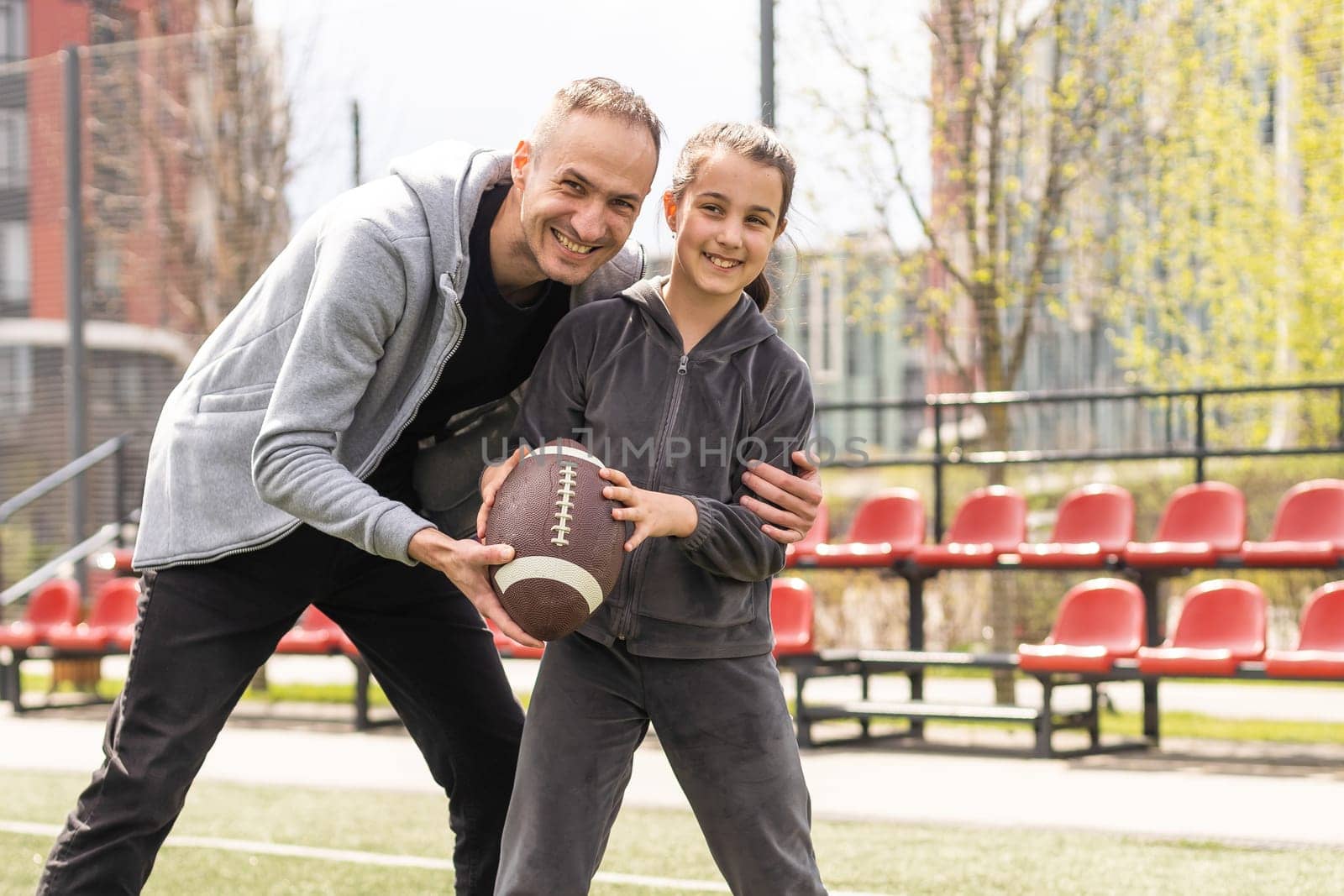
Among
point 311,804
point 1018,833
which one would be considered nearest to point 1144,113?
point 1018,833

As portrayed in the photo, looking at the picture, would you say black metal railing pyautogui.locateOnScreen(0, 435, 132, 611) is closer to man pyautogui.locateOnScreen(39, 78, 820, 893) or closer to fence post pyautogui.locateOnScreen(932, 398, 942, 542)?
fence post pyautogui.locateOnScreen(932, 398, 942, 542)

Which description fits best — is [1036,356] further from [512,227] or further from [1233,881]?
[512,227]

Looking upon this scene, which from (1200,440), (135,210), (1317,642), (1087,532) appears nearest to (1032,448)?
(1087,532)

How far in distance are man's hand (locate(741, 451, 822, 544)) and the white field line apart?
1.96 meters

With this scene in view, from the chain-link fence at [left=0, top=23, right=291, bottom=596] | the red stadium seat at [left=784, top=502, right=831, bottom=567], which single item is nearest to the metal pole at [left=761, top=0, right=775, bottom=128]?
the red stadium seat at [left=784, top=502, right=831, bottom=567]

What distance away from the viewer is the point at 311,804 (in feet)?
20.0

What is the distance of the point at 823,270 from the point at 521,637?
6627 mm

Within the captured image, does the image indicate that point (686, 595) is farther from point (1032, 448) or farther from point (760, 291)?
point (1032, 448)

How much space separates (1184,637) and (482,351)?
5066mm

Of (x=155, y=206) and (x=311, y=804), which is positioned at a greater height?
(x=155, y=206)

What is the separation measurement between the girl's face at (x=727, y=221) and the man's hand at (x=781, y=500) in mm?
327

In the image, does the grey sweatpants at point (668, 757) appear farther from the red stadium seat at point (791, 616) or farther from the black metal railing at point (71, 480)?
the black metal railing at point (71, 480)

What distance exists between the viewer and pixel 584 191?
8.91ft

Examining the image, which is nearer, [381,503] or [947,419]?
[381,503]
